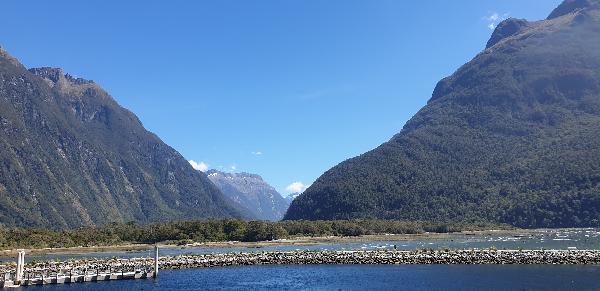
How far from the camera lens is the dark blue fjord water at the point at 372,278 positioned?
69812mm

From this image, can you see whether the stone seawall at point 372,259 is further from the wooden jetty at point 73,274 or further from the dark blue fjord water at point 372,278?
the wooden jetty at point 73,274

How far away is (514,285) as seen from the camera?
69.5 meters

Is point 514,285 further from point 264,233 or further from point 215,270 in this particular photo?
point 264,233

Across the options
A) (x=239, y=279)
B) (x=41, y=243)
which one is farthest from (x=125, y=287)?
(x=41, y=243)

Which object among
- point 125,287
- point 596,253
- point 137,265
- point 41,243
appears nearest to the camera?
point 125,287

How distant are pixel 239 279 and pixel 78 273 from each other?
65.2ft

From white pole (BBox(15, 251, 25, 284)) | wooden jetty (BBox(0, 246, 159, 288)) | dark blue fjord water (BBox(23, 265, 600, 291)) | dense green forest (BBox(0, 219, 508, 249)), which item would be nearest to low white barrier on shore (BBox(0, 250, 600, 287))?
wooden jetty (BBox(0, 246, 159, 288))

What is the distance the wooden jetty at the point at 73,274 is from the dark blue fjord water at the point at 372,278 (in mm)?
2120

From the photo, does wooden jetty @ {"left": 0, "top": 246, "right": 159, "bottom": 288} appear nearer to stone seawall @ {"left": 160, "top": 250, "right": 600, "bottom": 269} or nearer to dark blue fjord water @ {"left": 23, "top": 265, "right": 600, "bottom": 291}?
dark blue fjord water @ {"left": 23, "top": 265, "right": 600, "bottom": 291}

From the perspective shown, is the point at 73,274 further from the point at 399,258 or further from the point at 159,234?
the point at 159,234

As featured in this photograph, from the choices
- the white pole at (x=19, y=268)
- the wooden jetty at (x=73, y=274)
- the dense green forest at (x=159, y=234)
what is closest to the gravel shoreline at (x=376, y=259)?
the wooden jetty at (x=73, y=274)

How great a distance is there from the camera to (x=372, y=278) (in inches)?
3103

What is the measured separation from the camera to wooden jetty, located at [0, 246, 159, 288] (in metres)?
68.1

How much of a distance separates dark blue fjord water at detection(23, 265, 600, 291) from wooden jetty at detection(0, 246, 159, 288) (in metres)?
2.12
